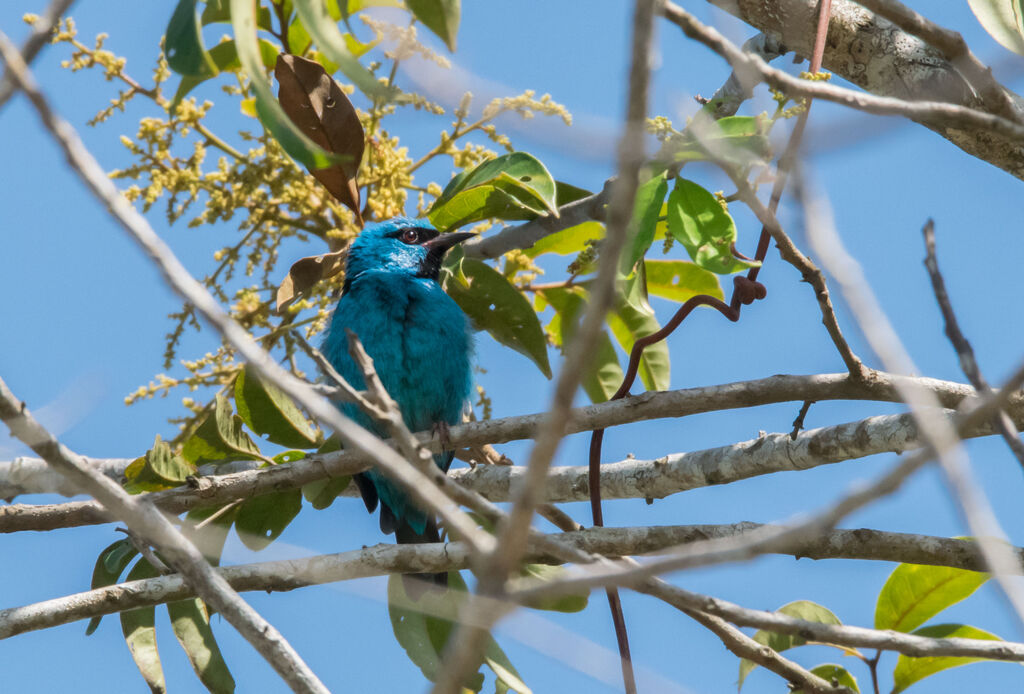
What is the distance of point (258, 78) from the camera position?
2.21 meters

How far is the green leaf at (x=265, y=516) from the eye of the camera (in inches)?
170

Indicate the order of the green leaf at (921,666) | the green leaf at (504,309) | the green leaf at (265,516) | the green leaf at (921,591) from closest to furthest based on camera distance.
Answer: the green leaf at (921,666), the green leaf at (921,591), the green leaf at (265,516), the green leaf at (504,309)

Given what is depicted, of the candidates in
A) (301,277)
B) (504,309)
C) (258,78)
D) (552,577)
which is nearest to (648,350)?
(504,309)

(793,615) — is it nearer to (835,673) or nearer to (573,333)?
(835,673)

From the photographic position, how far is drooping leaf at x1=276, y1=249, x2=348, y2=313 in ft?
14.0

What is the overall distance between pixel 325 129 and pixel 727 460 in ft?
6.64

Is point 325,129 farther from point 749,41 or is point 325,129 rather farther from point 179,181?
point 749,41

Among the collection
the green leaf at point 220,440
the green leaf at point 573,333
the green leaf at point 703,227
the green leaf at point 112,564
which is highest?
the green leaf at point 573,333

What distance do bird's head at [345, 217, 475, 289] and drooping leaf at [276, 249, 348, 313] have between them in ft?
5.36

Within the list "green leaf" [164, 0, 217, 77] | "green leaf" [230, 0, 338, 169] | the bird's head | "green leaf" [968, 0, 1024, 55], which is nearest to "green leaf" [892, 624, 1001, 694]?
"green leaf" [968, 0, 1024, 55]

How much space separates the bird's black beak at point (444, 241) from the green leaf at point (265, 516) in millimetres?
1903

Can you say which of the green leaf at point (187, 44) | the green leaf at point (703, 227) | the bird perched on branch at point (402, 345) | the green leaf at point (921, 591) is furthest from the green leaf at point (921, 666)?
the green leaf at point (187, 44)

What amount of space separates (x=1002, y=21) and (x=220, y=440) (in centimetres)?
313

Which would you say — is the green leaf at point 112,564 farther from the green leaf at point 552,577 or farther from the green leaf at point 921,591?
the green leaf at point 921,591
